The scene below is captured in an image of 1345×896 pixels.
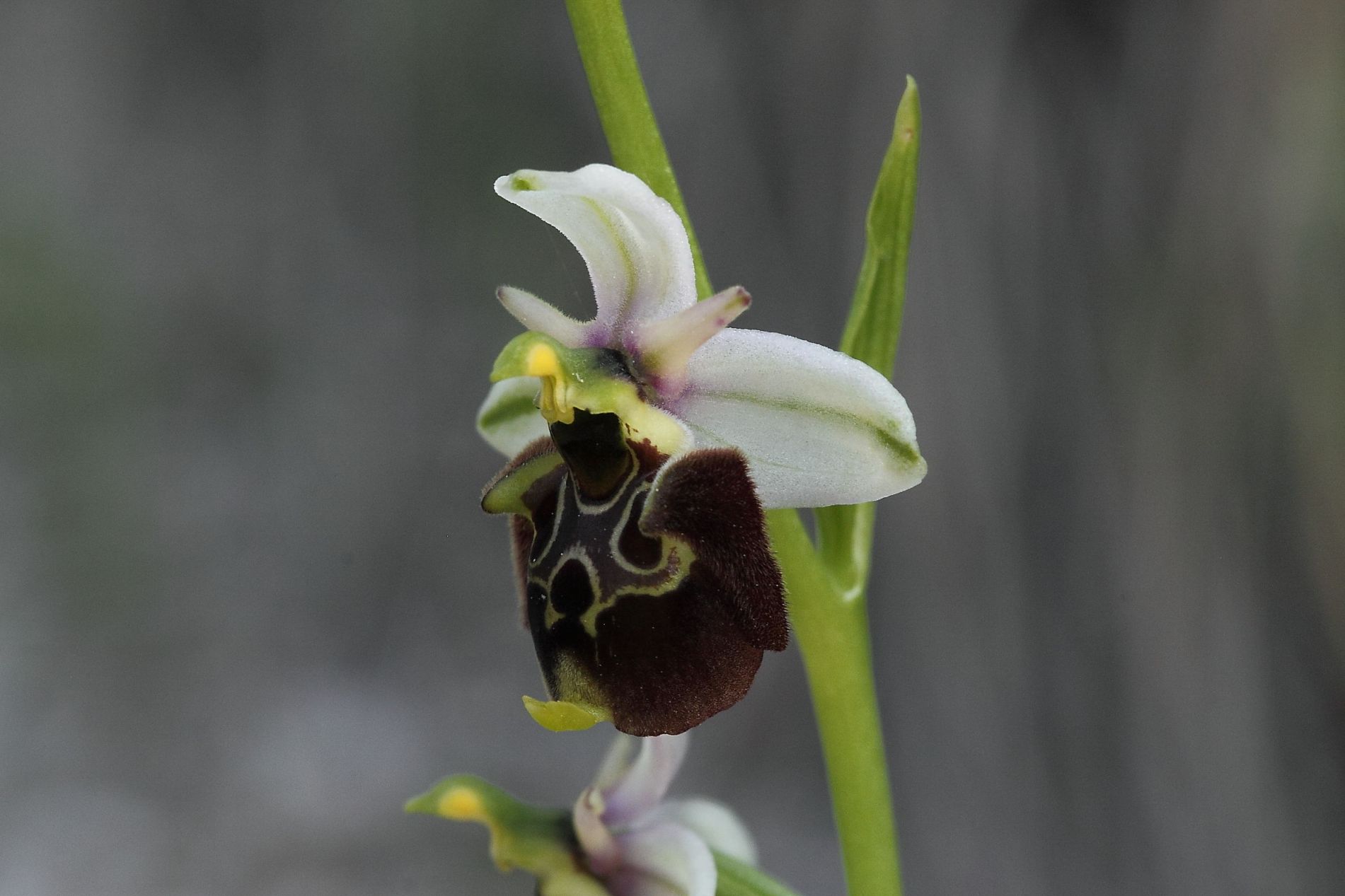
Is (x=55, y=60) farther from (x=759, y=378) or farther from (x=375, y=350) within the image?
(x=759, y=378)

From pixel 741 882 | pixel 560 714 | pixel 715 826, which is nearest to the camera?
Result: pixel 560 714

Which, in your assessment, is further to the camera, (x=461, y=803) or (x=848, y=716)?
(x=461, y=803)

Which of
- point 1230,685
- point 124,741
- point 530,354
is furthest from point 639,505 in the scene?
point 124,741

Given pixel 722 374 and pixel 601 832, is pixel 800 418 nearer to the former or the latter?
pixel 722 374

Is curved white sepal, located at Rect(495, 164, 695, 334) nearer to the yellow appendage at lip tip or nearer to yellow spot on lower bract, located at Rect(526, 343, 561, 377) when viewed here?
yellow spot on lower bract, located at Rect(526, 343, 561, 377)

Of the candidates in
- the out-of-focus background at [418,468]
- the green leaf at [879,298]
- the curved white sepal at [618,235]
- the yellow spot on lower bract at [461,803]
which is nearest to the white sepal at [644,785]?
the yellow spot on lower bract at [461,803]

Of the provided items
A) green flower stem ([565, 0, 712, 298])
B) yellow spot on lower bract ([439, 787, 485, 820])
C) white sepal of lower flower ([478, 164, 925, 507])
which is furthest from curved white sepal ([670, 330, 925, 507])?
yellow spot on lower bract ([439, 787, 485, 820])

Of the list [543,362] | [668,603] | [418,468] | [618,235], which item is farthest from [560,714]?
[418,468]
